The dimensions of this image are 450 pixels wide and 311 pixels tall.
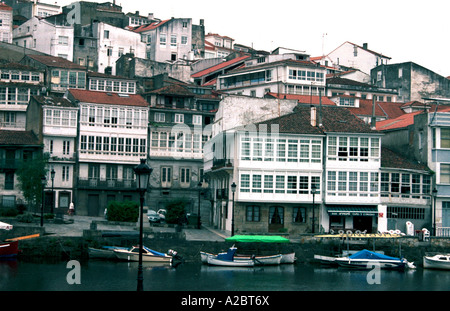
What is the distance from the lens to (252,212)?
53656 millimetres

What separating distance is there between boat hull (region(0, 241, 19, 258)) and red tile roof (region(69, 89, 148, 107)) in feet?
88.1

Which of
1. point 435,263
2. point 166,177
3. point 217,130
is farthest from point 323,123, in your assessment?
point 166,177

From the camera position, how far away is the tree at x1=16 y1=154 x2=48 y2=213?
205 ft

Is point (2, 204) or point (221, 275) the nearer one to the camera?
point (221, 275)

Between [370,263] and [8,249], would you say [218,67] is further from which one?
[8,249]

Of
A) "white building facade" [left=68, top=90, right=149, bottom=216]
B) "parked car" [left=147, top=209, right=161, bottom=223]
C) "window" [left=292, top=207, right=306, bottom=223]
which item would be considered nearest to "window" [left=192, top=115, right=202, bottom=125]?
"white building facade" [left=68, top=90, right=149, bottom=216]

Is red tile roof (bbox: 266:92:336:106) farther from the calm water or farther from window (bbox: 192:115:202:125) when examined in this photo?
the calm water

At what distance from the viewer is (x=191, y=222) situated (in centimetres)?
6147

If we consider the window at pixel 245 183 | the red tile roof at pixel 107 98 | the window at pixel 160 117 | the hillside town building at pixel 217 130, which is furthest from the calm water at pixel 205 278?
the window at pixel 160 117

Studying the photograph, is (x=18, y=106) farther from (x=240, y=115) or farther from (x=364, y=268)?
(x=364, y=268)

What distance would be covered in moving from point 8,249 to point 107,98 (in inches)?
1159
